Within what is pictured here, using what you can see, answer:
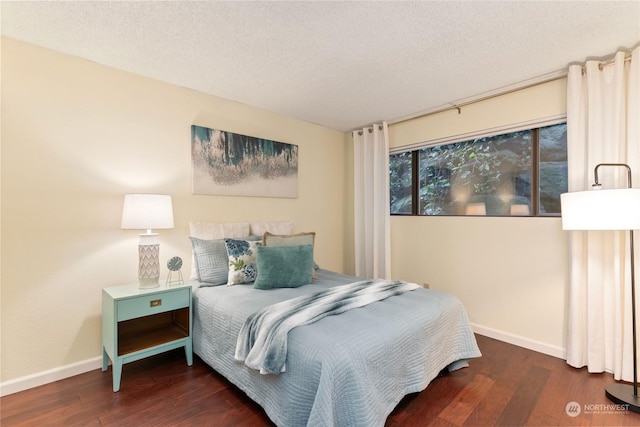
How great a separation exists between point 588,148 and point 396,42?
169 centimetres

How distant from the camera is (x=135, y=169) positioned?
248 cm

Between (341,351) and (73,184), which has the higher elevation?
(73,184)

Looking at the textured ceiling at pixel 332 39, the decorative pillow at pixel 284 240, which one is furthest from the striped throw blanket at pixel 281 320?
the textured ceiling at pixel 332 39

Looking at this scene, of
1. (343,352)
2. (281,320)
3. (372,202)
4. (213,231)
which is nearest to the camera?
(343,352)

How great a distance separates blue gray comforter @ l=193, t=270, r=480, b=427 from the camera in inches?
54.1

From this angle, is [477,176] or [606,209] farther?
[477,176]

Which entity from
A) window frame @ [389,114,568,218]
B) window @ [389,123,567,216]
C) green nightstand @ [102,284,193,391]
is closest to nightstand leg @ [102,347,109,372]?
green nightstand @ [102,284,193,391]

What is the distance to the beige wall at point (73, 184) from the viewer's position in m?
2.01

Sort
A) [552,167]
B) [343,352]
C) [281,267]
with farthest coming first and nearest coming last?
[552,167], [281,267], [343,352]

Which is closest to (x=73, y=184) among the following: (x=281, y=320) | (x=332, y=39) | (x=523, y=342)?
(x=281, y=320)

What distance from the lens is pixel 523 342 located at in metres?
2.71

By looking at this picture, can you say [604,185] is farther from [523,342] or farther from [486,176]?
[523,342]

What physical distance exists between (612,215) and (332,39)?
6.75 feet

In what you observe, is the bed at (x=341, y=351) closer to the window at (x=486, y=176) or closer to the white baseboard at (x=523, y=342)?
the white baseboard at (x=523, y=342)
